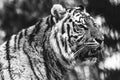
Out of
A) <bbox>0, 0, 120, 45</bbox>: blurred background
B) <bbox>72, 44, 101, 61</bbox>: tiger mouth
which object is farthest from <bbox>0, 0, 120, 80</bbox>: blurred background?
<bbox>72, 44, 101, 61</bbox>: tiger mouth

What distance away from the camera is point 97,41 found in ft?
8.98

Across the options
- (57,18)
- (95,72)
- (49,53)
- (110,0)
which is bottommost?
(95,72)

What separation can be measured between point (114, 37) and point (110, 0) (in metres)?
0.42

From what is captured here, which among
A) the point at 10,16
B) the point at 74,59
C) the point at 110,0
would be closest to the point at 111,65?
the point at 110,0

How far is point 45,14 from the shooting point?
425 cm

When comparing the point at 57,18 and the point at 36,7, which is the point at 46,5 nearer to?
the point at 36,7

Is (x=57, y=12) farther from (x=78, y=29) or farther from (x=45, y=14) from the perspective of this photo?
(x=45, y=14)

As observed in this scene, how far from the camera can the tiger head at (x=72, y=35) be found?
2.71 metres

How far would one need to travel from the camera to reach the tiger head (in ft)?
8.87

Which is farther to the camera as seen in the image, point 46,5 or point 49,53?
point 46,5

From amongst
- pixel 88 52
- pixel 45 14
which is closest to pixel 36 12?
pixel 45 14

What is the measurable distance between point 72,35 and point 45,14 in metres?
1.58

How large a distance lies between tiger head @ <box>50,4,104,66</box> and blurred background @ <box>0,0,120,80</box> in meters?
1.36

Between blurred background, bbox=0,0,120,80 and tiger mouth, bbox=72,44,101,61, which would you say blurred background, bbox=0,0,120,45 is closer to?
blurred background, bbox=0,0,120,80
